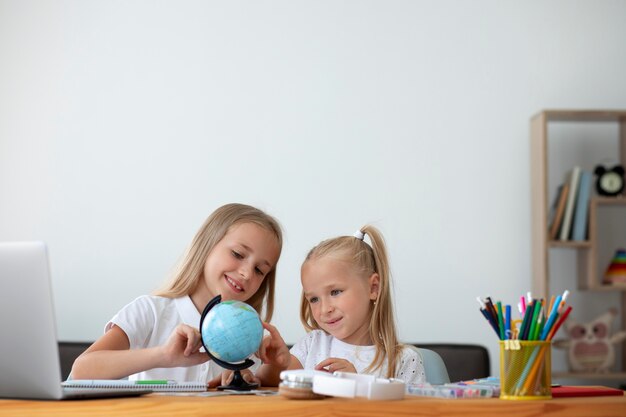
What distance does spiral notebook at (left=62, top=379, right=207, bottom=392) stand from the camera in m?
1.35

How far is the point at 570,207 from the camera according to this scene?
12.6ft

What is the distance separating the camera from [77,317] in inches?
154

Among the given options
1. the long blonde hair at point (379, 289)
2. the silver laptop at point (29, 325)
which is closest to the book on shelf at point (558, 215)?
the long blonde hair at point (379, 289)

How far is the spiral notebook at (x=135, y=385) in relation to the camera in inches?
53.3

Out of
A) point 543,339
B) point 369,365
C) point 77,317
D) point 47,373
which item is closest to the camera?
point 47,373

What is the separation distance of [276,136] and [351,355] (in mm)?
1819

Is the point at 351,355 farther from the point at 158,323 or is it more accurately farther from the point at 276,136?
the point at 276,136

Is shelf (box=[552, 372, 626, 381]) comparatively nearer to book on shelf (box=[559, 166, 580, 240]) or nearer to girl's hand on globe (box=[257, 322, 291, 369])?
book on shelf (box=[559, 166, 580, 240])

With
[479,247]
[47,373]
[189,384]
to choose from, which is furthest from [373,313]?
[479,247]

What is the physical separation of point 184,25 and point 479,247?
1623 mm

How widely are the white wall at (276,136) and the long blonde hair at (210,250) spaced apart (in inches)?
58.9

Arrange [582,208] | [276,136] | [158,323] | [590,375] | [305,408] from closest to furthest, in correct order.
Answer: [305,408], [158,323], [590,375], [582,208], [276,136]

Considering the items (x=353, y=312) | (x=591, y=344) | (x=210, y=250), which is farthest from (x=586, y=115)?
(x=210, y=250)

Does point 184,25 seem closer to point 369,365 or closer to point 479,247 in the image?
point 479,247
